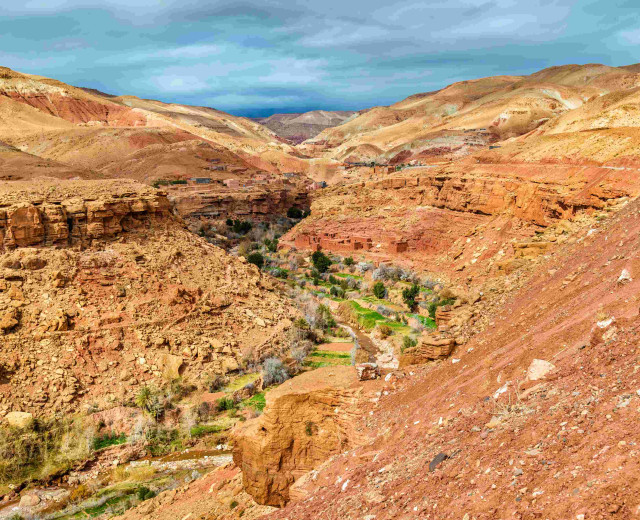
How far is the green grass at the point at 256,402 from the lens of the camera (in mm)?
15875

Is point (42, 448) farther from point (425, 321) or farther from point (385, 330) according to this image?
point (425, 321)

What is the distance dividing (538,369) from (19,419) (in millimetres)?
13174

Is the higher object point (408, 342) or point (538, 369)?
point (538, 369)

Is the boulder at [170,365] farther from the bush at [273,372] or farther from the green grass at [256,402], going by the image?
the bush at [273,372]

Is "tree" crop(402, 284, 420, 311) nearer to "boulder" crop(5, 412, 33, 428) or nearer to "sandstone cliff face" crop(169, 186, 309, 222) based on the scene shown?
"boulder" crop(5, 412, 33, 428)

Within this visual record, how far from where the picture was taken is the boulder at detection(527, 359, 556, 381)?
6.42m

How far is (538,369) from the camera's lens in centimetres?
650

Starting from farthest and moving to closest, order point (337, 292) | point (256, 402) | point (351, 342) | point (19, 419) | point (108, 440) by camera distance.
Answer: point (337, 292) → point (351, 342) → point (256, 402) → point (108, 440) → point (19, 419)

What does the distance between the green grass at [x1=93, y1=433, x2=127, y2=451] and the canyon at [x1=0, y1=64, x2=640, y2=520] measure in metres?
0.08

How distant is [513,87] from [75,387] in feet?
349

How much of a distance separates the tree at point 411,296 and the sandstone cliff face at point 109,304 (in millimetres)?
7080

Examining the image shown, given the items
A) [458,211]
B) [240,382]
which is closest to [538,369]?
[240,382]

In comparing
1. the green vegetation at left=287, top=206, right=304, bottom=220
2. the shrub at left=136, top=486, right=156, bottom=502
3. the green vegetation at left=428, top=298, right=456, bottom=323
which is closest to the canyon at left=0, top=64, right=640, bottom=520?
the shrub at left=136, top=486, right=156, bottom=502

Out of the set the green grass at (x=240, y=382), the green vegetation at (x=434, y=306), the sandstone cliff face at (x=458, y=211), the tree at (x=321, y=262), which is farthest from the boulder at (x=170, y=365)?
the tree at (x=321, y=262)
